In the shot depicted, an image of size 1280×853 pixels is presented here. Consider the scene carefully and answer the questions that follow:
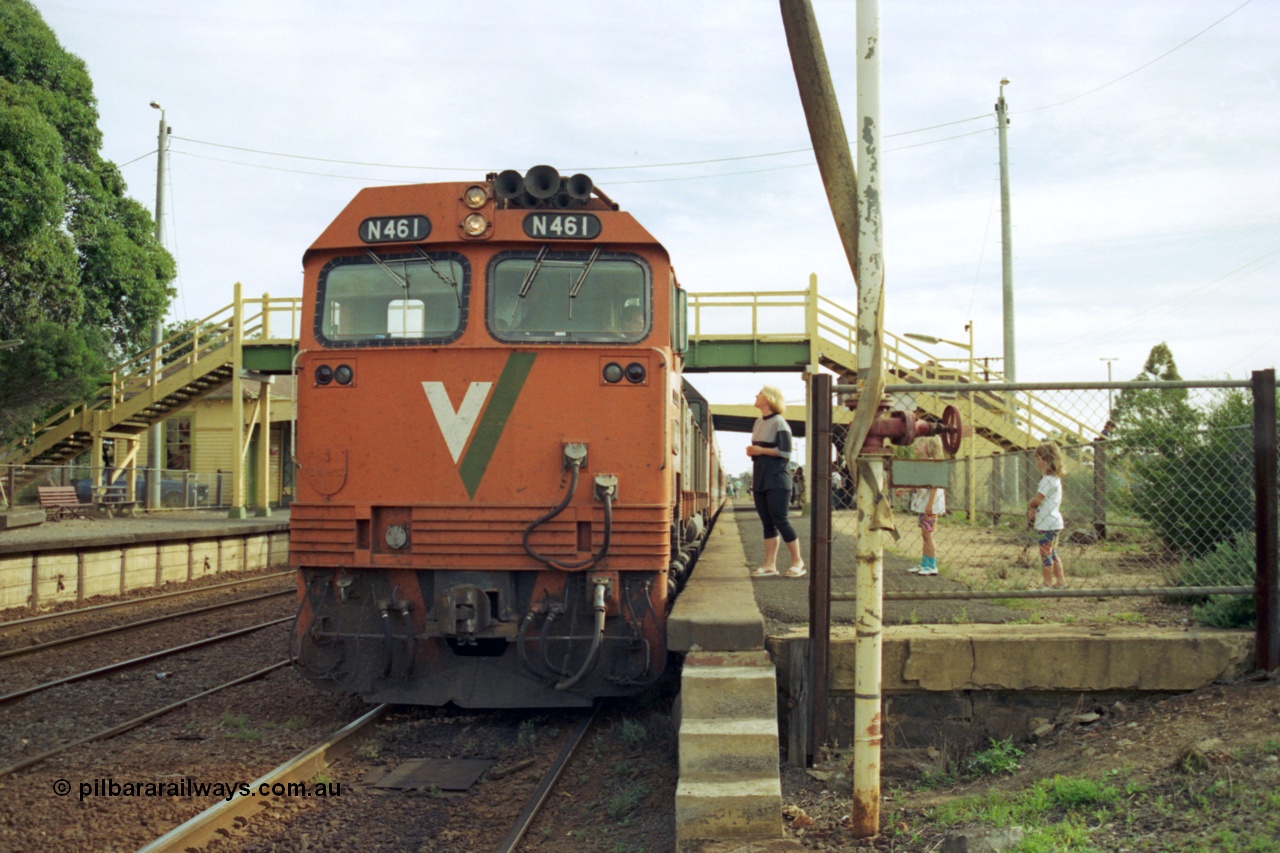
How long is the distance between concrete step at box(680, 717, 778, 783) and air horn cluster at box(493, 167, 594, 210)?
3.68m

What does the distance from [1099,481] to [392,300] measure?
17.6 feet

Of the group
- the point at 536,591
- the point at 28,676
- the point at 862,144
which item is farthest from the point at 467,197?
the point at 28,676

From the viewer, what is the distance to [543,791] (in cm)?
536

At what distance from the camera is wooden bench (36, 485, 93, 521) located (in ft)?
67.3

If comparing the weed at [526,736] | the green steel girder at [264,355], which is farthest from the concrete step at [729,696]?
the green steel girder at [264,355]

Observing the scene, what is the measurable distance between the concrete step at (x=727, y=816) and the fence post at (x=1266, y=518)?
305 cm

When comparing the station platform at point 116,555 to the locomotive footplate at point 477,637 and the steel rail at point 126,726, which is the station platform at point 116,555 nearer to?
the steel rail at point 126,726

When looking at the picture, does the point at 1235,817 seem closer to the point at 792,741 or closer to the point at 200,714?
the point at 792,741

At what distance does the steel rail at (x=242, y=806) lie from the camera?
4.38 metres

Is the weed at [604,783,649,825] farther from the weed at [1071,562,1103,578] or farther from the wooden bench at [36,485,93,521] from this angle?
the wooden bench at [36,485,93,521]

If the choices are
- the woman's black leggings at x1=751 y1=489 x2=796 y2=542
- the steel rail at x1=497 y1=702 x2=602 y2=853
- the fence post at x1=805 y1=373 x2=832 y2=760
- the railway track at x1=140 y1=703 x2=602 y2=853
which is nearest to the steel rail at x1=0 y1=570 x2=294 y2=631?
the railway track at x1=140 y1=703 x2=602 y2=853

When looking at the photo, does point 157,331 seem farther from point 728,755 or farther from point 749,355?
point 728,755

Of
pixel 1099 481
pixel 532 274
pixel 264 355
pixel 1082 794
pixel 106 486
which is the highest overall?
pixel 264 355

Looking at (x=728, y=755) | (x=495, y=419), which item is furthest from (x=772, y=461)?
(x=728, y=755)
